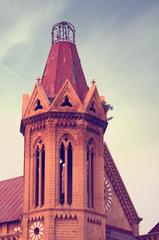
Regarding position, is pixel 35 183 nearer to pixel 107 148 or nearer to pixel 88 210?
pixel 88 210

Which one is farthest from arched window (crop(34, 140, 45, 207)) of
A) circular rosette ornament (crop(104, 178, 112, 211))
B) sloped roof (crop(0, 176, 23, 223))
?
circular rosette ornament (crop(104, 178, 112, 211))

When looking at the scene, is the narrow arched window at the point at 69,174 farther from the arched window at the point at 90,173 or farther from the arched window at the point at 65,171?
the arched window at the point at 90,173

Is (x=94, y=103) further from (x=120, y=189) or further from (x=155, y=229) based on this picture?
(x=155, y=229)

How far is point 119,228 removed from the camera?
221 feet

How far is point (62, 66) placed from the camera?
213 feet

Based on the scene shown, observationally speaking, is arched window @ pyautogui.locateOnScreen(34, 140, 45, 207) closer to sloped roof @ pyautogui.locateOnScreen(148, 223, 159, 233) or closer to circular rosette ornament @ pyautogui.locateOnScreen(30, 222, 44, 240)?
circular rosette ornament @ pyautogui.locateOnScreen(30, 222, 44, 240)

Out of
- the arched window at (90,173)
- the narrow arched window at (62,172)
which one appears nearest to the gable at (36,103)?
the narrow arched window at (62,172)

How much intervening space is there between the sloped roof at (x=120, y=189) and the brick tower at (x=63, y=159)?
215 inches

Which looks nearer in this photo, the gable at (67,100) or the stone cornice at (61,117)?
the stone cornice at (61,117)

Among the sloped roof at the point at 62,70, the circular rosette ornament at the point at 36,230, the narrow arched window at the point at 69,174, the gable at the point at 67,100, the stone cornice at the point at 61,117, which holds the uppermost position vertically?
the sloped roof at the point at 62,70

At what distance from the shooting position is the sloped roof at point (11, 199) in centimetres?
6403

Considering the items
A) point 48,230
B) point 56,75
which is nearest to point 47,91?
point 56,75

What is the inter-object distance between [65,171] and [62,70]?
307 inches

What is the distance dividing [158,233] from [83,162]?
9716 mm
